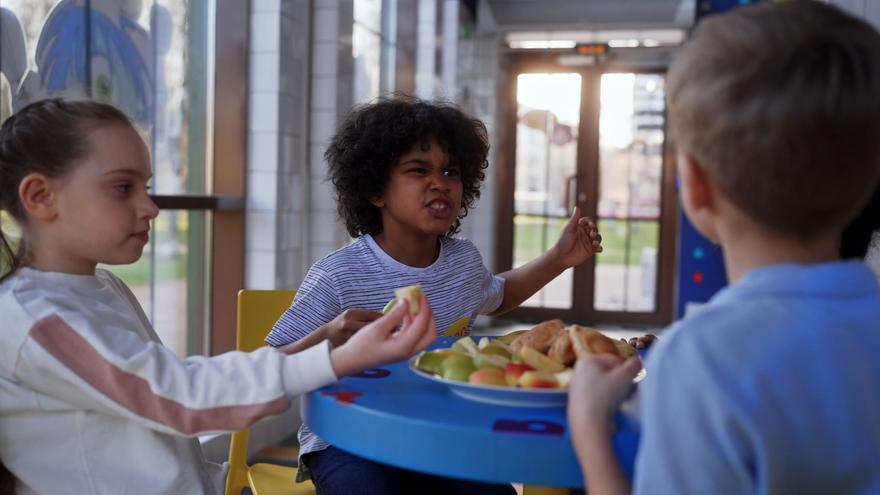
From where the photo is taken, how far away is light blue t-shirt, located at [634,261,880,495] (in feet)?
2.43

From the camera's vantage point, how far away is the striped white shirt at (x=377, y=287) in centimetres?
173

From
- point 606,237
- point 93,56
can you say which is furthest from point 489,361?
point 606,237

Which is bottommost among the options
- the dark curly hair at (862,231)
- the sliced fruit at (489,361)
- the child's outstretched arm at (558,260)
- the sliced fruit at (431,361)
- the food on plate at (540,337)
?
the sliced fruit at (431,361)

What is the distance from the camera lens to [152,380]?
1107mm

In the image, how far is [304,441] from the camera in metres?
1.66

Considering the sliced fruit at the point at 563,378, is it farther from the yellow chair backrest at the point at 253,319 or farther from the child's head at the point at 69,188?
the yellow chair backrest at the point at 253,319

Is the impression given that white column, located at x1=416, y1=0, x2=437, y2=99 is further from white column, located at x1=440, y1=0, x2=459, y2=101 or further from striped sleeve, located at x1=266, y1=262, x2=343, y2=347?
striped sleeve, located at x1=266, y1=262, x2=343, y2=347

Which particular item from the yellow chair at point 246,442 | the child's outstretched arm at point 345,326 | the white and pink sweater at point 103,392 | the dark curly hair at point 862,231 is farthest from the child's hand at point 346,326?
the dark curly hair at point 862,231

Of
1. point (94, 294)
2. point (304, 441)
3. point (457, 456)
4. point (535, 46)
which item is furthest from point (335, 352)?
point (535, 46)

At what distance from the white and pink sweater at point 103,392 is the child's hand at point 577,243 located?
1.04 m

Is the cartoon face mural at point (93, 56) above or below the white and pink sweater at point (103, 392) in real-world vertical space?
above

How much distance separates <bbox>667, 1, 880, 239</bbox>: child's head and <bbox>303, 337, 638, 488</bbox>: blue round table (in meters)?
0.32

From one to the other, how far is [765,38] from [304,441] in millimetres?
1223

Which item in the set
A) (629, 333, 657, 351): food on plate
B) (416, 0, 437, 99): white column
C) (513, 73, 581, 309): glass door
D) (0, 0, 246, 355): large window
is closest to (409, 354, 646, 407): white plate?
(629, 333, 657, 351): food on plate
